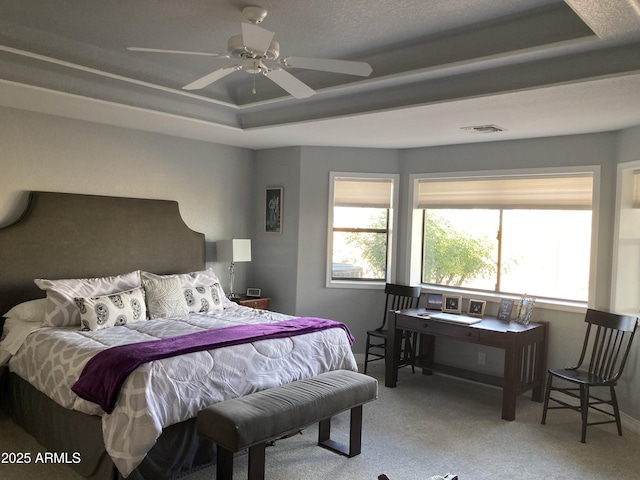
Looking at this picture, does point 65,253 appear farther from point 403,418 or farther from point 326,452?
point 403,418

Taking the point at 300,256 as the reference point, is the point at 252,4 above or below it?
above

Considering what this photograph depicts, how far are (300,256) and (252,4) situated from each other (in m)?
3.11

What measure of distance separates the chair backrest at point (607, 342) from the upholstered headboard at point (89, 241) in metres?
3.65

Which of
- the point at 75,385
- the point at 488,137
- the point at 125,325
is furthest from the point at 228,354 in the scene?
the point at 488,137

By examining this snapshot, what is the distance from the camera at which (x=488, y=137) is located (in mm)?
4727

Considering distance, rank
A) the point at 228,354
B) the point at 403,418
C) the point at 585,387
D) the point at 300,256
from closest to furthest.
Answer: the point at 228,354 → the point at 585,387 → the point at 403,418 → the point at 300,256

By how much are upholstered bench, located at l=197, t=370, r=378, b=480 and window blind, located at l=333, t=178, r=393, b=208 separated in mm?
2621

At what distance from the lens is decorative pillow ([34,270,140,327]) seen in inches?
150

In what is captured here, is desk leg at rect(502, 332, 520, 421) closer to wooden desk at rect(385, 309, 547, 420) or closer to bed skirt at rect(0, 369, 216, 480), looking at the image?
wooden desk at rect(385, 309, 547, 420)

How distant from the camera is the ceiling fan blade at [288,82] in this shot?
9.30 feet

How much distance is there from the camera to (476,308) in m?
4.91

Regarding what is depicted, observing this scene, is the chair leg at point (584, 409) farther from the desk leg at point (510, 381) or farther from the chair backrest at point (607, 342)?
the desk leg at point (510, 381)

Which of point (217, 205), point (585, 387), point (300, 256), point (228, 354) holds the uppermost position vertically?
point (217, 205)

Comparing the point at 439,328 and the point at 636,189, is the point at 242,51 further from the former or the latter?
the point at 636,189
